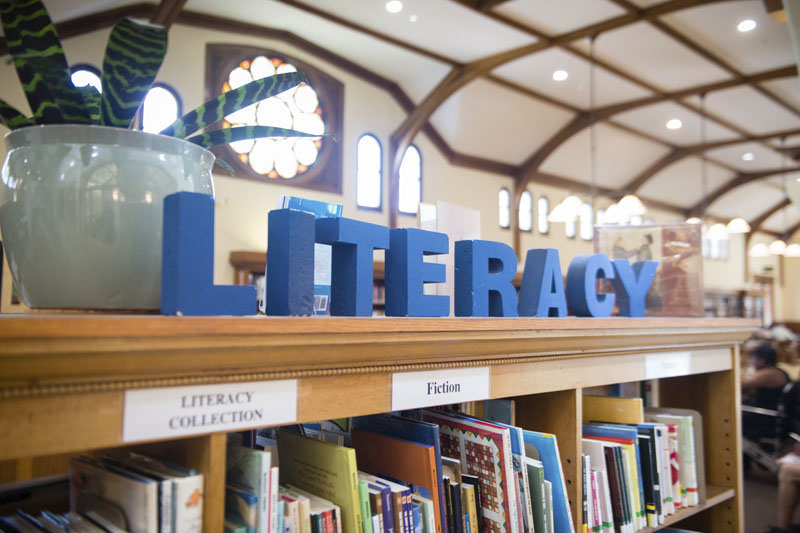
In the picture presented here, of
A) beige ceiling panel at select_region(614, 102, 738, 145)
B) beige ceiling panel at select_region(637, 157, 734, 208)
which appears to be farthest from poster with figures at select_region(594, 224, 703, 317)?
beige ceiling panel at select_region(637, 157, 734, 208)

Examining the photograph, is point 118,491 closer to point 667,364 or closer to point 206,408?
point 206,408

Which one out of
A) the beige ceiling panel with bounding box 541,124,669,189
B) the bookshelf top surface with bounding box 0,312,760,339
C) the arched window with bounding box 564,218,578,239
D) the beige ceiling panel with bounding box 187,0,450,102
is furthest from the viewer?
the arched window with bounding box 564,218,578,239

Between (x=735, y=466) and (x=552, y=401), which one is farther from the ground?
(x=552, y=401)

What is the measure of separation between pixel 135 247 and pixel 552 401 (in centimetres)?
103

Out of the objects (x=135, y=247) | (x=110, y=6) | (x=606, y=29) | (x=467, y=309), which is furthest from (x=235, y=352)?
(x=606, y=29)

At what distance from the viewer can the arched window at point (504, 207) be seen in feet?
36.8

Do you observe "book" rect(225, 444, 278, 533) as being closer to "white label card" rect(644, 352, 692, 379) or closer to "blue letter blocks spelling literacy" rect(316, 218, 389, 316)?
"blue letter blocks spelling literacy" rect(316, 218, 389, 316)

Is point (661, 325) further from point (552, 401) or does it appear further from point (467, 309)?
point (467, 309)

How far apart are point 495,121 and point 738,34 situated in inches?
140

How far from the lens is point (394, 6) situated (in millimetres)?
7000

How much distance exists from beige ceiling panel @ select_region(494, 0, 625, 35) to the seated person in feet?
13.1

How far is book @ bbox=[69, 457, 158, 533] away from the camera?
2.70 feet

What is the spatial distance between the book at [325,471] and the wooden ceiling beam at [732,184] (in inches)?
623

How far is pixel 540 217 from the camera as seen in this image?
39.9 feet
